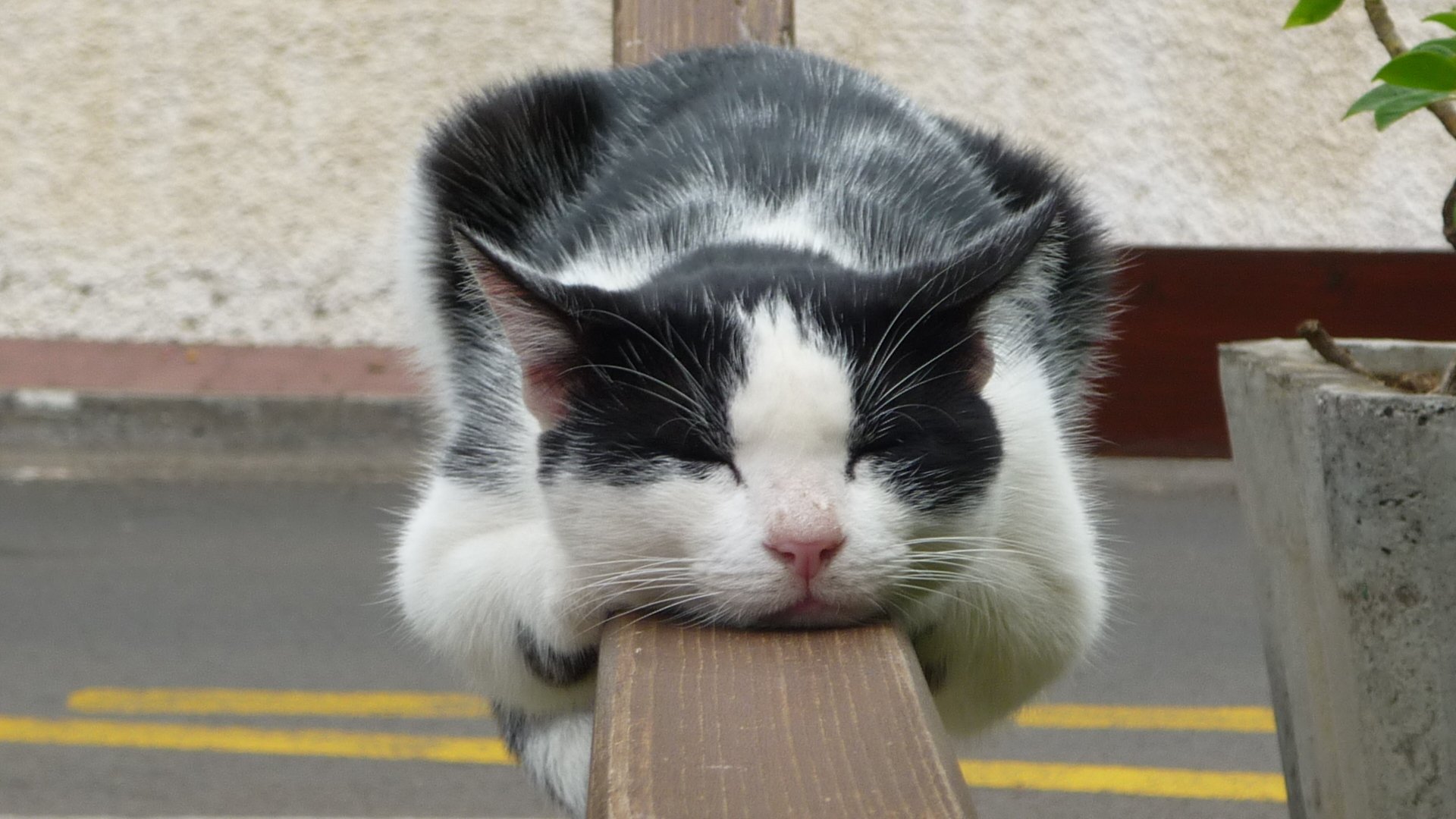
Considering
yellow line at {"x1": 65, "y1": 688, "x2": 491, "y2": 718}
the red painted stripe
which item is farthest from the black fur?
the red painted stripe

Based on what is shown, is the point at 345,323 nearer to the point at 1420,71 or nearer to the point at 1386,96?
the point at 1386,96

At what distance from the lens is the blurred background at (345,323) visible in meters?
3.83

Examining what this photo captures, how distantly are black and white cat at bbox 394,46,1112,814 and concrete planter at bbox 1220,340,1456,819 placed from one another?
0.23m

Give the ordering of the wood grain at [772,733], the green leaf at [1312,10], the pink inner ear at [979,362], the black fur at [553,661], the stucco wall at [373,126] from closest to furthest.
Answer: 1. the wood grain at [772,733]
2. the pink inner ear at [979,362]
3. the black fur at [553,661]
4. the green leaf at [1312,10]
5. the stucco wall at [373,126]

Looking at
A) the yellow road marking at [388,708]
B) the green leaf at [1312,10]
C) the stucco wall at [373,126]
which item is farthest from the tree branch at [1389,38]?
the stucco wall at [373,126]

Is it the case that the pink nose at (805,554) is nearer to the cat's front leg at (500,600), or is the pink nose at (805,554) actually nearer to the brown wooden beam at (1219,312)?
the cat's front leg at (500,600)

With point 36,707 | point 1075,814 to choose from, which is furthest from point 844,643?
point 36,707

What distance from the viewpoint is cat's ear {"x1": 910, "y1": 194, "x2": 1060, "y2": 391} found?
1248 mm

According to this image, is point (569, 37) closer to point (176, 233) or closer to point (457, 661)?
point (176, 233)

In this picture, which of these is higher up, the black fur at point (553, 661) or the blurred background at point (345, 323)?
the black fur at point (553, 661)

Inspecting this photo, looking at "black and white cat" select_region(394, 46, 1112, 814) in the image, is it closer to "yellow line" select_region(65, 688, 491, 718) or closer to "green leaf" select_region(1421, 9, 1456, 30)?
"green leaf" select_region(1421, 9, 1456, 30)

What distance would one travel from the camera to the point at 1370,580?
4.42 feet

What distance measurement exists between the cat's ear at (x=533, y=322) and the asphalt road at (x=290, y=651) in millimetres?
1402

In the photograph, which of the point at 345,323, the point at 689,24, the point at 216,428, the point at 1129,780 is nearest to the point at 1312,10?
the point at 689,24
